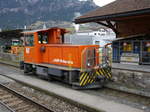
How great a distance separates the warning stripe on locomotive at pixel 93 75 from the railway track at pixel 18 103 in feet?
8.42

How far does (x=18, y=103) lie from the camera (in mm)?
7324

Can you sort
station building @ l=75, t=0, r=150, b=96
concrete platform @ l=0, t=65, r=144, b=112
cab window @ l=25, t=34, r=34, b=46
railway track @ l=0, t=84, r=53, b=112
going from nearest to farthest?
1. concrete platform @ l=0, t=65, r=144, b=112
2. railway track @ l=0, t=84, r=53, b=112
3. station building @ l=75, t=0, r=150, b=96
4. cab window @ l=25, t=34, r=34, b=46

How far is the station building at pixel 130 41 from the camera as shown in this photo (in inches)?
340

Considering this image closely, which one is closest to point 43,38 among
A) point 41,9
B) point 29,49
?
point 29,49

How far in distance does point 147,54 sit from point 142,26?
1.91m

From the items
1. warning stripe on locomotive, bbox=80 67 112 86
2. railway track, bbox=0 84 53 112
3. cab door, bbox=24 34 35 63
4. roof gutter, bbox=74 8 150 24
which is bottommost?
railway track, bbox=0 84 53 112

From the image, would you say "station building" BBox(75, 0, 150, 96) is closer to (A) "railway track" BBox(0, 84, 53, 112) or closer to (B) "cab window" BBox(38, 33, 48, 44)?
(B) "cab window" BBox(38, 33, 48, 44)

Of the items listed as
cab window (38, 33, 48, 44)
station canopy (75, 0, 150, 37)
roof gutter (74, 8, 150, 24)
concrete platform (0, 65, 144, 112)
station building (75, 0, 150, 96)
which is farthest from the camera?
cab window (38, 33, 48, 44)

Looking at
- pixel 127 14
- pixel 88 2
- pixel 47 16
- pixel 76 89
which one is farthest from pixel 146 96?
pixel 88 2

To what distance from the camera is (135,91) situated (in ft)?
26.4

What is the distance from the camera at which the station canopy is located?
889 cm

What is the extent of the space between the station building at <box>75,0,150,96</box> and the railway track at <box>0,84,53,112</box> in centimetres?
413

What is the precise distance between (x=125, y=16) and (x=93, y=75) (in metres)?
3.53

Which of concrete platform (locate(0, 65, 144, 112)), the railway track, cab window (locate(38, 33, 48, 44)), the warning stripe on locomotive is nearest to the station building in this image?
the warning stripe on locomotive
